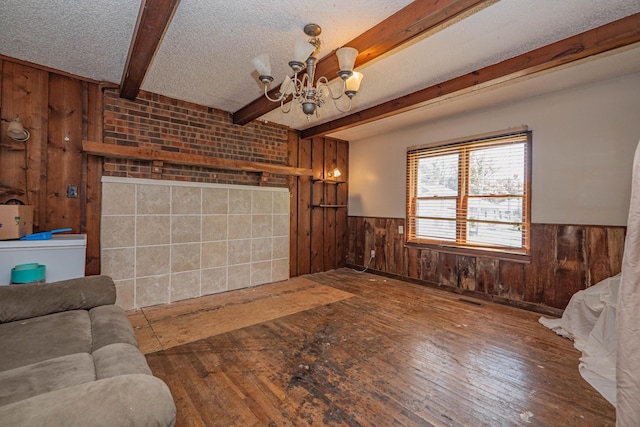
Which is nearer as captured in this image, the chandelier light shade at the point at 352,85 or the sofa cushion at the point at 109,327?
the sofa cushion at the point at 109,327

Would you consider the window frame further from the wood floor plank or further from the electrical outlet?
the electrical outlet

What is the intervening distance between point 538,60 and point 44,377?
3.71m

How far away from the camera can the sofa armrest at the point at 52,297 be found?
5.60ft

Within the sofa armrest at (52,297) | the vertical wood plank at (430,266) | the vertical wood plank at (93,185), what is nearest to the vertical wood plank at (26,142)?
the vertical wood plank at (93,185)

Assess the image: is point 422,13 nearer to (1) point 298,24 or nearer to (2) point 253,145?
(1) point 298,24

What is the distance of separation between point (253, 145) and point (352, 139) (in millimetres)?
2064

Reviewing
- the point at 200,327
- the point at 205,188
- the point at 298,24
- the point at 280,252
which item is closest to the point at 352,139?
the point at 280,252

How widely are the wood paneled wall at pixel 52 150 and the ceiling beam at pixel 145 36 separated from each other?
602 mm

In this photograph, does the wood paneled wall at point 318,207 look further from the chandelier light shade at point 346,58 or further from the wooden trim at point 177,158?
the chandelier light shade at point 346,58

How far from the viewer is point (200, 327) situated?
2.83m

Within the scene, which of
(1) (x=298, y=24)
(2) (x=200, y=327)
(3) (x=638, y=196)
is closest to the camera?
(3) (x=638, y=196)

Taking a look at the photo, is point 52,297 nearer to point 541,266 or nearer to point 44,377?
point 44,377

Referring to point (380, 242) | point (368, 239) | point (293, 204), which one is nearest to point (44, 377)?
point (293, 204)

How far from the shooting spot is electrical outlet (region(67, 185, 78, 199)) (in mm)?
2947
